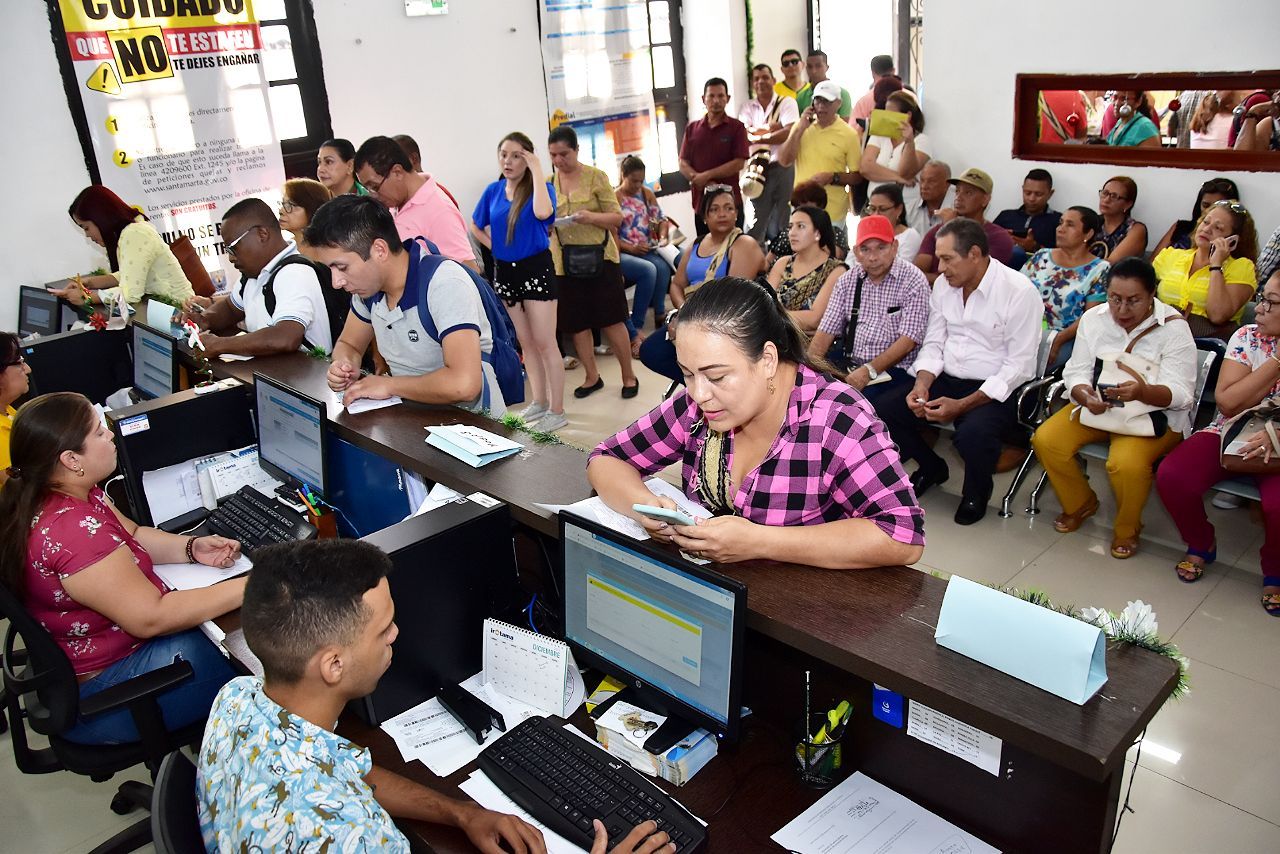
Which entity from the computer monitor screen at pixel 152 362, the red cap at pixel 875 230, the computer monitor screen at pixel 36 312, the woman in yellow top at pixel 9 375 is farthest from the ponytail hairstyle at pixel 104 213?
the red cap at pixel 875 230

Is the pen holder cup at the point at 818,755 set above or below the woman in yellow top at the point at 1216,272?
below

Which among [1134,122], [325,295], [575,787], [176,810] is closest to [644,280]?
[1134,122]

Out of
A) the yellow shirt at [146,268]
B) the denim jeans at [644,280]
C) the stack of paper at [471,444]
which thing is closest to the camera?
the stack of paper at [471,444]

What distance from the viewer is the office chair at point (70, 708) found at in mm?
2246

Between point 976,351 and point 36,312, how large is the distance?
Answer: 17.0 feet

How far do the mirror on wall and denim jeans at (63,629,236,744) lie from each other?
17.4ft

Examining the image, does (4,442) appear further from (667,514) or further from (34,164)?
(34,164)

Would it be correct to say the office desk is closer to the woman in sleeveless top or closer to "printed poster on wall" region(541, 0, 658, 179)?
the woman in sleeveless top

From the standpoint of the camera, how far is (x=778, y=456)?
1.88 metres

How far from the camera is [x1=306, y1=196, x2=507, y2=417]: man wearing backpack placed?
2.75m

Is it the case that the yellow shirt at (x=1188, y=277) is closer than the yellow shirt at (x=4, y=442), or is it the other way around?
the yellow shirt at (x=4, y=442)

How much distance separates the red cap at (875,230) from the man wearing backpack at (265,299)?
2436 millimetres

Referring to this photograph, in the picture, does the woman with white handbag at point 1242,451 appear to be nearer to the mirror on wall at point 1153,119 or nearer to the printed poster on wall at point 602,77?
the mirror on wall at point 1153,119

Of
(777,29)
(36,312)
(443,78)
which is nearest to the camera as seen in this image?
(36,312)
